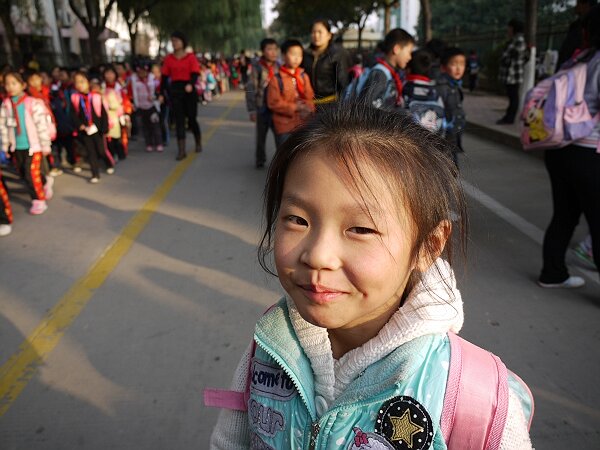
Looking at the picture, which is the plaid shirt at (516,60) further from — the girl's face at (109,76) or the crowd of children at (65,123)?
the girl's face at (109,76)

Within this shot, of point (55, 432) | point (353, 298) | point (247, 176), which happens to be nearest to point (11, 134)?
point (247, 176)

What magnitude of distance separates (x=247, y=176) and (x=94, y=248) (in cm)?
290

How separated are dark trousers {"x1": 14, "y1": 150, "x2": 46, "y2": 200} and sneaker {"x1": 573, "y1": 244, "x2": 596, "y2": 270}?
521cm

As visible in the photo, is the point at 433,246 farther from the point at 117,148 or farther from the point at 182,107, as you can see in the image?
the point at 117,148

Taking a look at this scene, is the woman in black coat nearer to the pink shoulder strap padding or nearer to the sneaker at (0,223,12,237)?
the sneaker at (0,223,12,237)

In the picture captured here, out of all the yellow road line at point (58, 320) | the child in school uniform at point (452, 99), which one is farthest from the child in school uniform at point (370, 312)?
the child in school uniform at point (452, 99)

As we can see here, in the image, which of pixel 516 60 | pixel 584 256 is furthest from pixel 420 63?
pixel 516 60

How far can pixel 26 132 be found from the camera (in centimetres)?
530

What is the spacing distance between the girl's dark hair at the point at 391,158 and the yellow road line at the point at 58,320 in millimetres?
2309

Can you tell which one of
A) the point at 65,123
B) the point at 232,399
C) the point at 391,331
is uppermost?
the point at 391,331

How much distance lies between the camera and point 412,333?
3.24 feet

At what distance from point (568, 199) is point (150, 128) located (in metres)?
7.55

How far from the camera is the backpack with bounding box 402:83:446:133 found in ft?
13.3

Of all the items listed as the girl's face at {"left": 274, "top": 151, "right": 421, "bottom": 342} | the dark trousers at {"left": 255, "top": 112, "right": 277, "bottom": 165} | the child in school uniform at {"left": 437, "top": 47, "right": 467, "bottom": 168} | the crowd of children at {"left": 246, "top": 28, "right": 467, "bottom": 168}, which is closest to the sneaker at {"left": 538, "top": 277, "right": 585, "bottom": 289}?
the crowd of children at {"left": 246, "top": 28, "right": 467, "bottom": 168}
